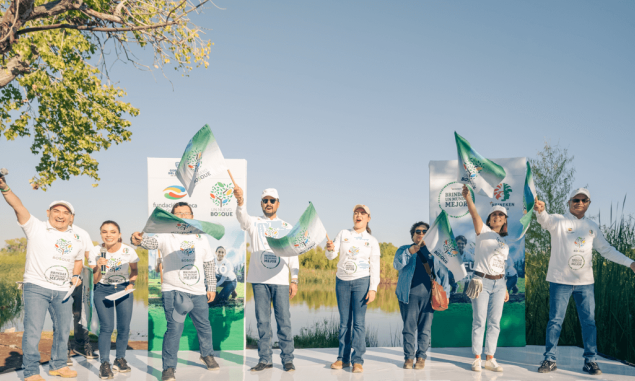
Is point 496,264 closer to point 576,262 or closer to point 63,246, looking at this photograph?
point 576,262

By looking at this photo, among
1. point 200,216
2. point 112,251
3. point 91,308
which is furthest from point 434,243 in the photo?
point 91,308

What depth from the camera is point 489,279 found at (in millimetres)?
4559

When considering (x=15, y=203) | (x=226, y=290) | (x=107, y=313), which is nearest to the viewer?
(x=15, y=203)

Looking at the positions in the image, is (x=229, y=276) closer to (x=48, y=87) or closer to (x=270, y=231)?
(x=270, y=231)

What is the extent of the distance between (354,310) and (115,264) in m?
2.37

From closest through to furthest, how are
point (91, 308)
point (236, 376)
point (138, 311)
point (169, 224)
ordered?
1. point (169, 224)
2. point (236, 376)
3. point (91, 308)
4. point (138, 311)

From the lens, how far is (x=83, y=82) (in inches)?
304

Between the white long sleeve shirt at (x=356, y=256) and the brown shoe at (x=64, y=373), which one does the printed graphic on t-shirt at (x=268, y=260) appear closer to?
the white long sleeve shirt at (x=356, y=256)

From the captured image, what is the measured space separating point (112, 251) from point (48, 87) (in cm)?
417

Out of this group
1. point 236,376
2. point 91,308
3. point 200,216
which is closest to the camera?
point 236,376

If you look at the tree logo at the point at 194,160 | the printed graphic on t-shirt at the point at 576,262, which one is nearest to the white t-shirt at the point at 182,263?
the tree logo at the point at 194,160

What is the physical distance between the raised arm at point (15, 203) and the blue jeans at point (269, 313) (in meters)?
2.08

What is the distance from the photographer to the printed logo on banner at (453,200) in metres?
5.80

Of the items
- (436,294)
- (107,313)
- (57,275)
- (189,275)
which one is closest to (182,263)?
(189,275)
